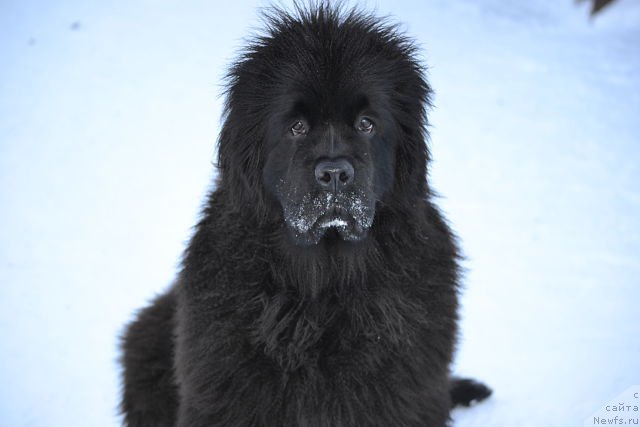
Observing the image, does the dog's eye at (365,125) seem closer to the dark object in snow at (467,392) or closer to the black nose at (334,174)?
the black nose at (334,174)

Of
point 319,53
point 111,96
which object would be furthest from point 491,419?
point 111,96

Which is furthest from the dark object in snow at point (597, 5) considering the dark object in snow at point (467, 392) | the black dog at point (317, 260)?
the black dog at point (317, 260)

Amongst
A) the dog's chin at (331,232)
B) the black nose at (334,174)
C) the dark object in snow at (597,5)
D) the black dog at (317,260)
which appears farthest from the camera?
the dark object in snow at (597,5)

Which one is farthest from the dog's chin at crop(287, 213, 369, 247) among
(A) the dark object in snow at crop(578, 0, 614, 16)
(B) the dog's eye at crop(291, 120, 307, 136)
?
(A) the dark object in snow at crop(578, 0, 614, 16)

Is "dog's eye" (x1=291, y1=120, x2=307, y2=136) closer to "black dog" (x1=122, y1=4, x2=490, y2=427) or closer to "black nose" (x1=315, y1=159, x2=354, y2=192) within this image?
"black dog" (x1=122, y1=4, x2=490, y2=427)

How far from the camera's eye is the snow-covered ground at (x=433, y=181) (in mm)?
4523

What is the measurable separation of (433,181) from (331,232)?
12.2 feet

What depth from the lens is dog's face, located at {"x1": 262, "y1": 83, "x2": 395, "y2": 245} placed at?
109 inches

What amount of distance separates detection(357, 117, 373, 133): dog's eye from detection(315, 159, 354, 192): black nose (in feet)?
0.97

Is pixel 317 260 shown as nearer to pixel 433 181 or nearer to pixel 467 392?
pixel 467 392

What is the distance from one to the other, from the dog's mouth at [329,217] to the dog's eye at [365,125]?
363 millimetres

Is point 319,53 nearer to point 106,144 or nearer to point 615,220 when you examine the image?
point 615,220

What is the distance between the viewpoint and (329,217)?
9.23 ft

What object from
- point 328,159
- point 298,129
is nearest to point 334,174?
point 328,159
